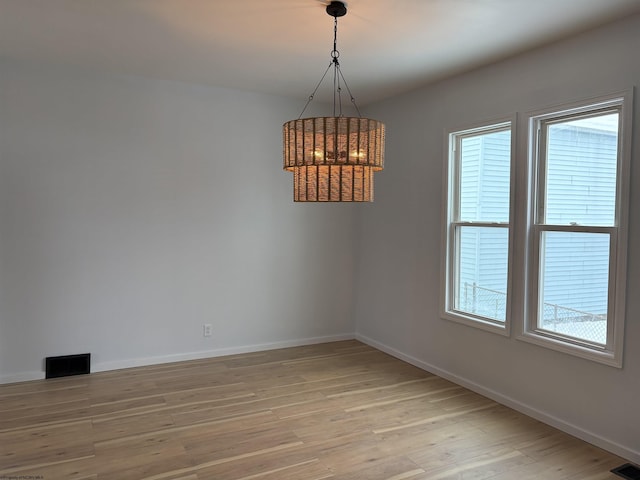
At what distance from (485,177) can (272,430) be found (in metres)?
2.54

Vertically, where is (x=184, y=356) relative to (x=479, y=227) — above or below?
below

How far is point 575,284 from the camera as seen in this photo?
3.12 m

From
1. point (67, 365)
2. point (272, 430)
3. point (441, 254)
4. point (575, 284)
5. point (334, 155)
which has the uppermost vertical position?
point (334, 155)

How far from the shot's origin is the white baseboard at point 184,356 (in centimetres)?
392

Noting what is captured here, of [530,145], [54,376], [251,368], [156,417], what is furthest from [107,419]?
[530,145]

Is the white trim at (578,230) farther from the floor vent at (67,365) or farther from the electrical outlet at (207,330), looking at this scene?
the floor vent at (67,365)

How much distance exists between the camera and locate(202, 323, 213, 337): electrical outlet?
462 cm

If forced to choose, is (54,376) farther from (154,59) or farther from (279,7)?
(279,7)

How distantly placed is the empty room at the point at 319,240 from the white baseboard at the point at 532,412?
0.05ft

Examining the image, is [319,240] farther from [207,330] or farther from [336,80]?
[336,80]

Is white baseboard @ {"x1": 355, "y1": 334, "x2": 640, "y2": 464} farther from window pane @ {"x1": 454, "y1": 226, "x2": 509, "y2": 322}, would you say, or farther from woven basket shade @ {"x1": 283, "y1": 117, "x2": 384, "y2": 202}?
woven basket shade @ {"x1": 283, "y1": 117, "x2": 384, "y2": 202}

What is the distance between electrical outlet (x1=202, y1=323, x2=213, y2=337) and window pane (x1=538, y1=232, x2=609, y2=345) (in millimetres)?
Answer: 2983

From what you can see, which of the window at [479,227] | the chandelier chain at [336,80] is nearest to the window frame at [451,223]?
the window at [479,227]

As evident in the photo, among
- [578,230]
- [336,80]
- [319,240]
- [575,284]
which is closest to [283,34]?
[336,80]
